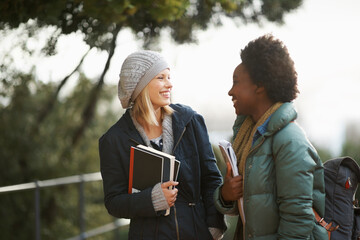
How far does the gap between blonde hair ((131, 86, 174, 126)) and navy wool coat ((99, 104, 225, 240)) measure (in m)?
0.05

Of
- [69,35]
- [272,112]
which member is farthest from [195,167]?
[69,35]

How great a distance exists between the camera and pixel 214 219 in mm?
2562

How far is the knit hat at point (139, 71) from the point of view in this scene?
260 cm

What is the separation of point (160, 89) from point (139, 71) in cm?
14

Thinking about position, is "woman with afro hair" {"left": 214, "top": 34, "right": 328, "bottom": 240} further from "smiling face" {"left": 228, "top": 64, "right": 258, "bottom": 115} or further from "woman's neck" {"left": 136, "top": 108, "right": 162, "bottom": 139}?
"woman's neck" {"left": 136, "top": 108, "right": 162, "bottom": 139}

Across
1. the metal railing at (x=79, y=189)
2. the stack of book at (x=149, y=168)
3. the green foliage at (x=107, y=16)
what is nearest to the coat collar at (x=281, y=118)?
the stack of book at (x=149, y=168)

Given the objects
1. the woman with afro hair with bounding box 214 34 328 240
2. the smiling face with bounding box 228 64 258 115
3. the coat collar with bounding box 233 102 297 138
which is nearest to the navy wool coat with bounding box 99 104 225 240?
the woman with afro hair with bounding box 214 34 328 240

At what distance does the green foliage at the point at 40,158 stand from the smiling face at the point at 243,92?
5507 millimetres

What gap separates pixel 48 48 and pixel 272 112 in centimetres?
249

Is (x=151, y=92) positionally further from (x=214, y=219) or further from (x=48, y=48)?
(x=48, y=48)

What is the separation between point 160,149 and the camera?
2.60m

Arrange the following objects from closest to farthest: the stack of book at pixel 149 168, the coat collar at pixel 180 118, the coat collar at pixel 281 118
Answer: the coat collar at pixel 281 118 → the stack of book at pixel 149 168 → the coat collar at pixel 180 118

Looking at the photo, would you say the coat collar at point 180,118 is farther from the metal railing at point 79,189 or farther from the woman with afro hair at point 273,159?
the metal railing at point 79,189

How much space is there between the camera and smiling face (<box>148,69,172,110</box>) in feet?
8.56
